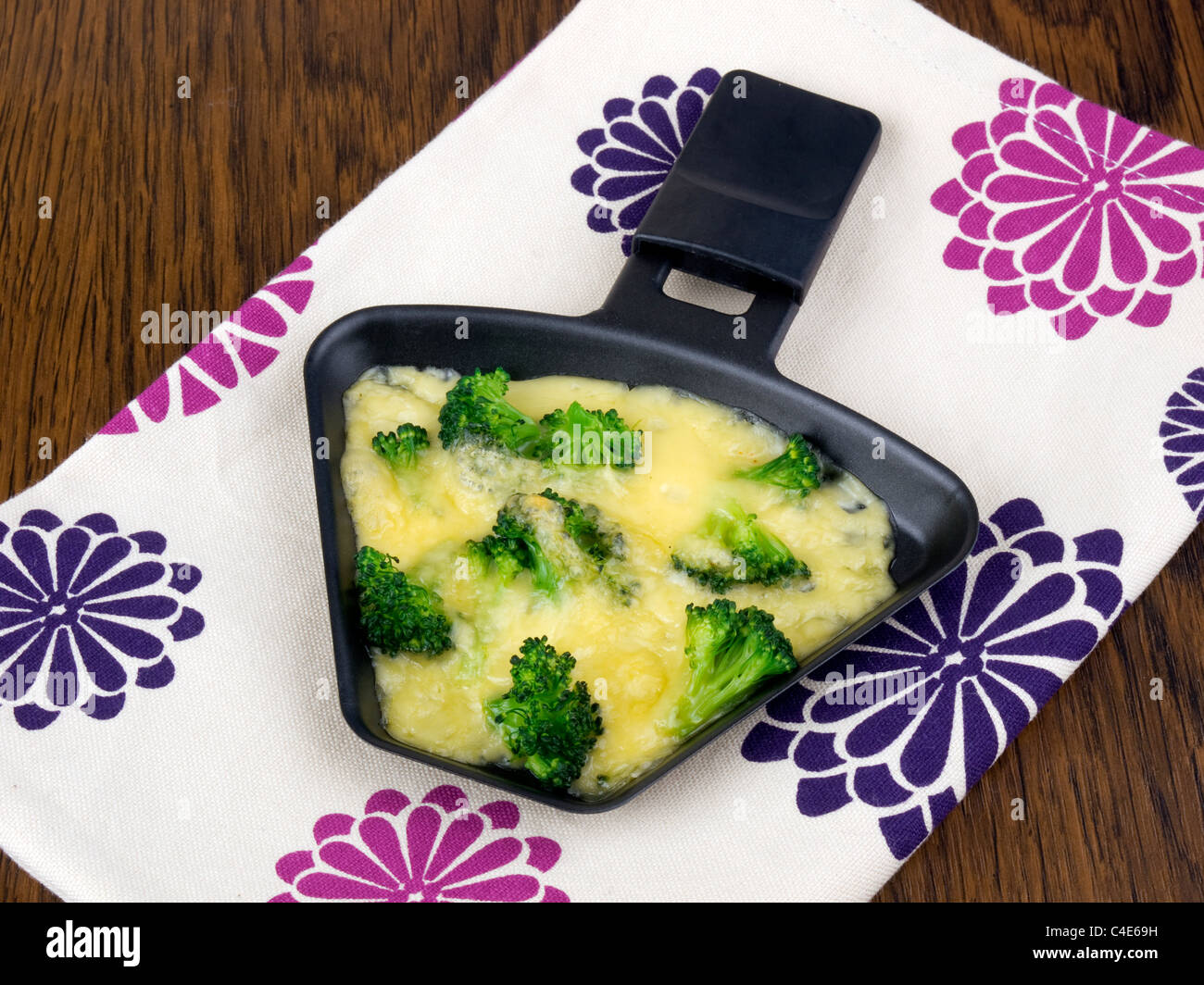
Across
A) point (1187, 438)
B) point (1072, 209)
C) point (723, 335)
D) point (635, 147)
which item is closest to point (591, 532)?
point (723, 335)

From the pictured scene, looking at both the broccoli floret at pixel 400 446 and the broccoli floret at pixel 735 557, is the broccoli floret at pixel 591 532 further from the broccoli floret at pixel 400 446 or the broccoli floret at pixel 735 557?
the broccoli floret at pixel 400 446

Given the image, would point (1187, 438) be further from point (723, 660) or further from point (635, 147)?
point (635, 147)

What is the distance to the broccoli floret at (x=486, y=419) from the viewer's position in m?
2.03

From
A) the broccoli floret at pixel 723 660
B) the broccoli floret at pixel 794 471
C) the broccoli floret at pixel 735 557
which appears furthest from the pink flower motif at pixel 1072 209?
the broccoli floret at pixel 723 660

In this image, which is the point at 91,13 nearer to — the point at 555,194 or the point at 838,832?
the point at 555,194

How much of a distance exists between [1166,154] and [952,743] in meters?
1.29

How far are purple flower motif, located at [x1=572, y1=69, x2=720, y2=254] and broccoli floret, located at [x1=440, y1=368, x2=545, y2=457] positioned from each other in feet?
1.72

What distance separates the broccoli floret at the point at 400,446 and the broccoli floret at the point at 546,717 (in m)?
0.40

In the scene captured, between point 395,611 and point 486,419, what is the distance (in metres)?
0.35

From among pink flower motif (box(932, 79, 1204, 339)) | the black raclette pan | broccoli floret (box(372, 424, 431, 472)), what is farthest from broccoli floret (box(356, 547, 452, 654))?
pink flower motif (box(932, 79, 1204, 339))

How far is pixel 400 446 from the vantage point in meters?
2.03

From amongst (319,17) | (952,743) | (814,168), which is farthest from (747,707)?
(319,17)

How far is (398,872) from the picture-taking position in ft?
6.04

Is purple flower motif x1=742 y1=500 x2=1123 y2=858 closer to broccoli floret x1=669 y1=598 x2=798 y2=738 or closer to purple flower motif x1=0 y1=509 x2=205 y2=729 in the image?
broccoli floret x1=669 y1=598 x2=798 y2=738
